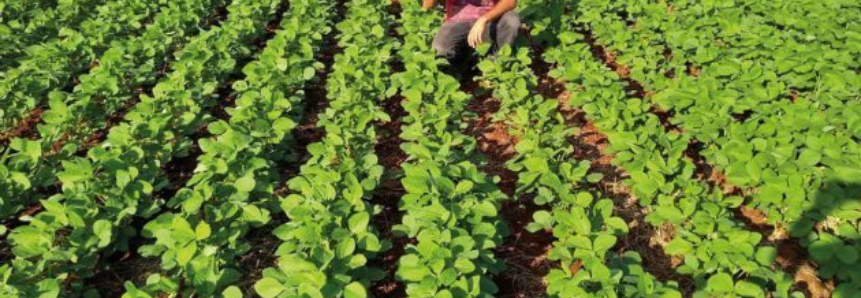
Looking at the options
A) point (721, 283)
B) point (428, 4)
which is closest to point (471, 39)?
point (428, 4)

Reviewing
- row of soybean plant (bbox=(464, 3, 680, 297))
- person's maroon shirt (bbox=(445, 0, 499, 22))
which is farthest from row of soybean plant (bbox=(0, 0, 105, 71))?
row of soybean plant (bbox=(464, 3, 680, 297))

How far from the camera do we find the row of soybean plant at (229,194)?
221 cm

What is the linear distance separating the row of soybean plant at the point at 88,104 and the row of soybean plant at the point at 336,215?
1.33 m

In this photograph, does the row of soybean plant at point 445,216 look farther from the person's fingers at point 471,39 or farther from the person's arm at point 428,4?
the person's arm at point 428,4

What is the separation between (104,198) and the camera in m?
2.67

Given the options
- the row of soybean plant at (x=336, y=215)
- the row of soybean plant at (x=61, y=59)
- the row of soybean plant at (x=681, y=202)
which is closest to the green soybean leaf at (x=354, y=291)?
the row of soybean plant at (x=336, y=215)

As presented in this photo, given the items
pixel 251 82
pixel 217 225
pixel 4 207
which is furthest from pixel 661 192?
pixel 4 207

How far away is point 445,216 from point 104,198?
65.6 inches

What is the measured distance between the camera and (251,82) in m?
3.72

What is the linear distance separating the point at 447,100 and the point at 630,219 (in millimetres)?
1340

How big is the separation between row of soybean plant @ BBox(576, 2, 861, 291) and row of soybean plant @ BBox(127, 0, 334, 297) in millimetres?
2413

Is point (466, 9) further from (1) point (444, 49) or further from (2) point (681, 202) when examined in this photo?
(2) point (681, 202)

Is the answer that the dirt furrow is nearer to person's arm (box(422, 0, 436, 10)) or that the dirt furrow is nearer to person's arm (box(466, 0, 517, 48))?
person's arm (box(466, 0, 517, 48))

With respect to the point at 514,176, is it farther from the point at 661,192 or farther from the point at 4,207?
the point at 4,207
